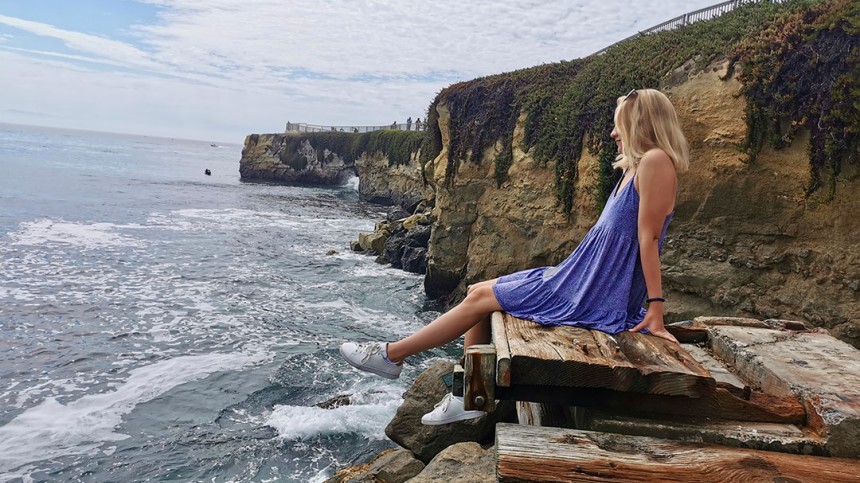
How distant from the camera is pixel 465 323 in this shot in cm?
379

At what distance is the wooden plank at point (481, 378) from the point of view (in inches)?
111

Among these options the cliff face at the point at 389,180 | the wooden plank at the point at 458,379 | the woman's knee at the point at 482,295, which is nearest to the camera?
the wooden plank at the point at 458,379

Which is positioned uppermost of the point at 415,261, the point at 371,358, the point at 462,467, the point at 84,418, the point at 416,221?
the point at 371,358

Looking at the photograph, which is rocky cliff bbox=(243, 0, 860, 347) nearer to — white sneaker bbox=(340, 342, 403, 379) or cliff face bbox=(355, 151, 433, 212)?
white sneaker bbox=(340, 342, 403, 379)

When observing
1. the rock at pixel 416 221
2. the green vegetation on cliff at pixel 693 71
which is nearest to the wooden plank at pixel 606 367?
the green vegetation on cliff at pixel 693 71

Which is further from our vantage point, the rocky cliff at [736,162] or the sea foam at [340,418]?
the sea foam at [340,418]

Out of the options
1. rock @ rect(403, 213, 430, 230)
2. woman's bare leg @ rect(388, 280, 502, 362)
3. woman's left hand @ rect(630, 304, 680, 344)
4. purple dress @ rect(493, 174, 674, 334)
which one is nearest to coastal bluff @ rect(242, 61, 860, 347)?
purple dress @ rect(493, 174, 674, 334)

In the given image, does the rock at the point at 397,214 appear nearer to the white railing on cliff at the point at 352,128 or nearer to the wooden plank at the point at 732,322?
the white railing on cliff at the point at 352,128

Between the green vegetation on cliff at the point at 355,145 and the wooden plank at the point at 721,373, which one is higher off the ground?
the green vegetation on cliff at the point at 355,145

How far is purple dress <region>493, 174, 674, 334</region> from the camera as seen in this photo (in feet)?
11.4

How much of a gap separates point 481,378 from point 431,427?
3.96 m

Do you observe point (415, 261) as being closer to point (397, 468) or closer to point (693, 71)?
point (693, 71)

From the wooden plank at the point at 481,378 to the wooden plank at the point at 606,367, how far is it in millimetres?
114

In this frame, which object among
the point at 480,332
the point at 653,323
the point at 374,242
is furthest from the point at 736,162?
the point at 374,242
